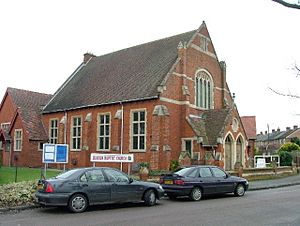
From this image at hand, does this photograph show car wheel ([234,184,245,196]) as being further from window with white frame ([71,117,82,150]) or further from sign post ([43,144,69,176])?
window with white frame ([71,117,82,150])

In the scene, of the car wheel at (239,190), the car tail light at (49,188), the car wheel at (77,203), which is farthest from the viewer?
the car wheel at (239,190)

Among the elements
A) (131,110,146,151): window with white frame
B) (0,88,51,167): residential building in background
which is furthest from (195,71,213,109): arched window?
(0,88,51,167): residential building in background

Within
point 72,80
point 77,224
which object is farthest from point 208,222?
point 72,80

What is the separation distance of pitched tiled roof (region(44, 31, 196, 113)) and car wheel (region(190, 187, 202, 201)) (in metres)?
12.2

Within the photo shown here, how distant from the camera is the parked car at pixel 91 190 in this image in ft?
39.8

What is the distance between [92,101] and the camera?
1281 inches

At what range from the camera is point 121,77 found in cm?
3303

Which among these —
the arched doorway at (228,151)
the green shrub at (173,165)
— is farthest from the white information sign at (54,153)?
the arched doorway at (228,151)

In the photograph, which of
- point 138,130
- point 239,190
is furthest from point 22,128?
point 239,190

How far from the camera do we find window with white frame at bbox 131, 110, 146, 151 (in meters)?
28.5

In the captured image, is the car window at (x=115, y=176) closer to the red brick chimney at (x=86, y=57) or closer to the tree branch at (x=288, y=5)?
the tree branch at (x=288, y=5)

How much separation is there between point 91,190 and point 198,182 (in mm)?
5256

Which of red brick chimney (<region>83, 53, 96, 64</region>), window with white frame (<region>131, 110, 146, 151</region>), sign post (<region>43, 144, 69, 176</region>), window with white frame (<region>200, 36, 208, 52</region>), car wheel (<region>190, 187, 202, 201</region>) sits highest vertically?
red brick chimney (<region>83, 53, 96, 64</region>)

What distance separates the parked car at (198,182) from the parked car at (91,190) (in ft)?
5.37
